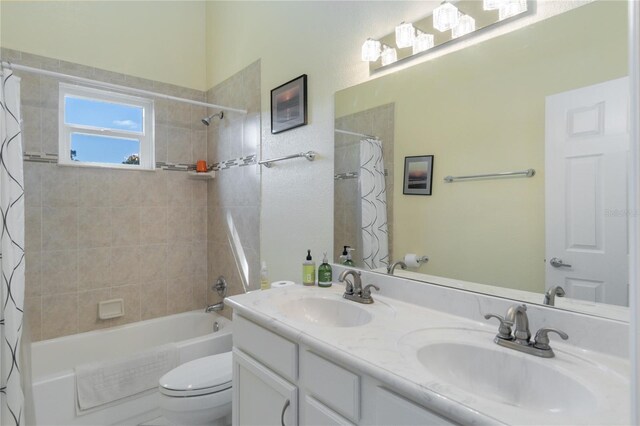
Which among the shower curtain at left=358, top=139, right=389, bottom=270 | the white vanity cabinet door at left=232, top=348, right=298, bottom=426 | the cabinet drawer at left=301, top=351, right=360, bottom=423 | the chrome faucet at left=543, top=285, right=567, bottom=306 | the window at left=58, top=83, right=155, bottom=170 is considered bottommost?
the white vanity cabinet door at left=232, top=348, right=298, bottom=426

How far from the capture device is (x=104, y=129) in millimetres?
2529

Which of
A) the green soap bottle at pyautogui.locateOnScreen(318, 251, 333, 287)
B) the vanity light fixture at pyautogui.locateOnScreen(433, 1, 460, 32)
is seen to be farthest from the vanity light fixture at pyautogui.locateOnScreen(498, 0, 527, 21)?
the green soap bottle at pyautogui.locateOnScreen(318, 251, 333, 287)

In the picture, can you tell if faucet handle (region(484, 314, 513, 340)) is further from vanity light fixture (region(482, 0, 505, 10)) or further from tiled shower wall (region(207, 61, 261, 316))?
tiled shower wall (region(207, 61, 261, 316))

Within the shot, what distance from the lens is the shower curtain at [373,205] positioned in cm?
150

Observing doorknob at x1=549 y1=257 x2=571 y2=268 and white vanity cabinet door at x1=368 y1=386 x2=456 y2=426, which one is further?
doorknob at x1=549 y1=257 x2=571 y2=268

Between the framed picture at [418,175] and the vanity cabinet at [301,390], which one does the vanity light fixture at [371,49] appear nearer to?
the framed picture at [418,175]

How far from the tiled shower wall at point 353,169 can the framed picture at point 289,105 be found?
0.99 feet

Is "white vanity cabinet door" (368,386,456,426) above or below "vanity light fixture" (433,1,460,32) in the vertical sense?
below

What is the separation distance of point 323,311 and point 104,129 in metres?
2.23

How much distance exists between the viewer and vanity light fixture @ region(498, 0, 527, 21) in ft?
3.52

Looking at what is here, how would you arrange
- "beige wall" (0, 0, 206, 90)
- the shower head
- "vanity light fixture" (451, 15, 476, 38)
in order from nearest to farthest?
"vanity light fixture" (451, 15, 476, 38)
"beige wall" (0, 0, 206, 90)
the shower head

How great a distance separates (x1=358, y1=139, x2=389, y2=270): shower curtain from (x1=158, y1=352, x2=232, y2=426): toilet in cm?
97

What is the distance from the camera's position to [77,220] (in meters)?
2.37

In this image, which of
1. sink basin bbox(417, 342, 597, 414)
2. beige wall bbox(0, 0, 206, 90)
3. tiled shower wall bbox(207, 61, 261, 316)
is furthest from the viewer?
tiled shower wall bbox(207, 61, 261, 316)
